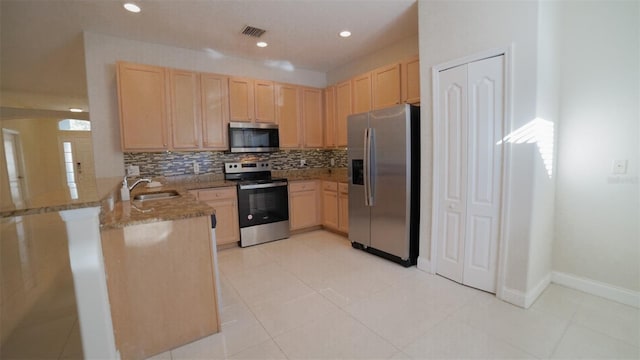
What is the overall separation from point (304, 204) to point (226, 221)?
1199 mm

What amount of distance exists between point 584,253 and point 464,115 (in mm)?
1585

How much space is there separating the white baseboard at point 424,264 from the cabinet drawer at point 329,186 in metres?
1.63

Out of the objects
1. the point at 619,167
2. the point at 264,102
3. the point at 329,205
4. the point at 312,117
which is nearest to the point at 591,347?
the point at 619,167

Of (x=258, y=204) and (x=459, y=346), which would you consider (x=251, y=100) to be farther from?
(x=459, y=346)

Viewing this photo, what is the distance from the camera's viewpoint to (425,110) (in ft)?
8.66

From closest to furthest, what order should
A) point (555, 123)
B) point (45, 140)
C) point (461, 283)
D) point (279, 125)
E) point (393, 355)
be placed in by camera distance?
point (393, 355) → point (555, 123) → point (461, 283) → point (279, 125) → point (45, 140)

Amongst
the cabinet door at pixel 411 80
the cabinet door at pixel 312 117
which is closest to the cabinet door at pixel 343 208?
the cabinet door at pixel 312 117

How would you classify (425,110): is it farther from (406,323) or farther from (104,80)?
(104,80)

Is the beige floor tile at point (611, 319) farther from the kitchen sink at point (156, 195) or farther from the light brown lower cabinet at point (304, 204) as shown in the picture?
the kitchen sink at point (156, 195)

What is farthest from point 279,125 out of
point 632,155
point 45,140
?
point 45,140

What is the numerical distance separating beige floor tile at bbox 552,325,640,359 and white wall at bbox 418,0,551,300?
39 cm

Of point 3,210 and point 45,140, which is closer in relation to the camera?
point 3,210

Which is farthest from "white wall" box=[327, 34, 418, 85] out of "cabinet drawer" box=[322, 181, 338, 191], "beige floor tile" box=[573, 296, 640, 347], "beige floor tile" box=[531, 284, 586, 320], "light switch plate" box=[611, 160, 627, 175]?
"beige floor tile" box=[573, 296, 640, 347]

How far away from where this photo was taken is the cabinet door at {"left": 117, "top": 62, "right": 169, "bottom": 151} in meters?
3.15
